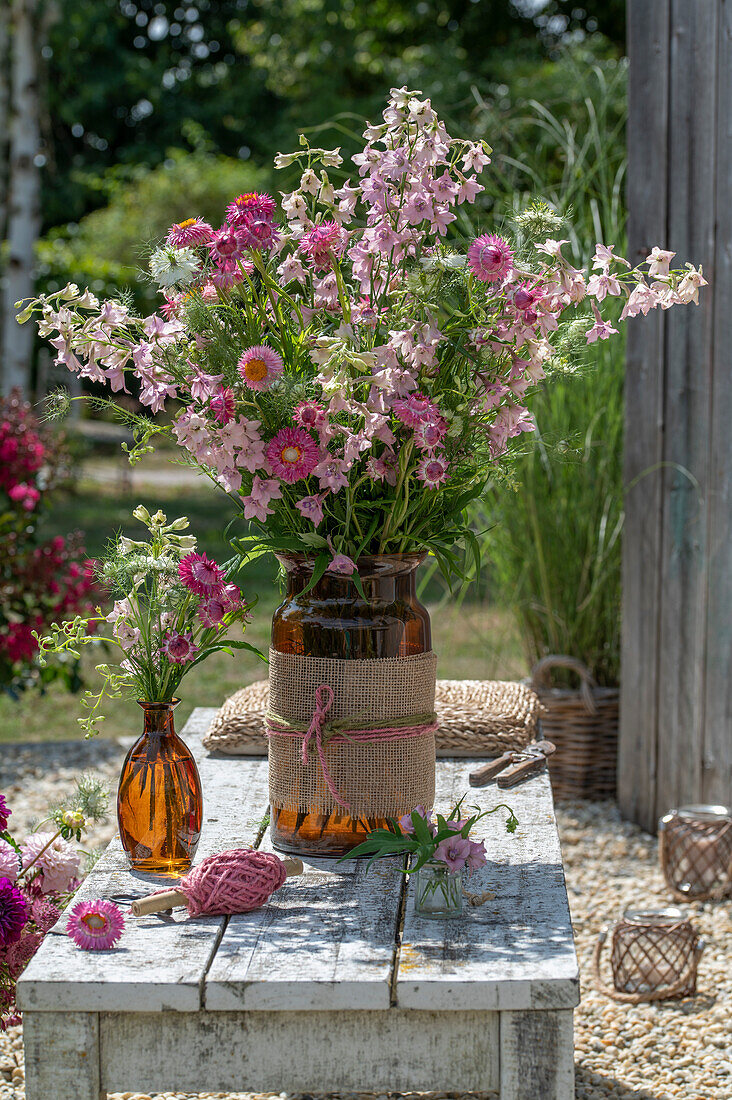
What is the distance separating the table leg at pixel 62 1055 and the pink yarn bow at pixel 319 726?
1.45ft

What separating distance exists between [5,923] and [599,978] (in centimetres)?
134

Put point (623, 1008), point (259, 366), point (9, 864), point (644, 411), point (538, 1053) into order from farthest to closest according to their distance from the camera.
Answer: point (644, 411) → point (623, 1008) → point (9, 864) → point (259, 366) → point (538, 1053)

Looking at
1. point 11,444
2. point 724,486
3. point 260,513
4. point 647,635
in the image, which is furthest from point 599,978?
point 11,444

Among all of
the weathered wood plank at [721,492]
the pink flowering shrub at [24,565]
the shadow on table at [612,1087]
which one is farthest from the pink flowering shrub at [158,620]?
→ the pink flowering shrub at [24,565]

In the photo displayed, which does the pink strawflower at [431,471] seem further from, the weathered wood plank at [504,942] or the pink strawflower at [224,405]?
the weathered wood plank at [504,942]

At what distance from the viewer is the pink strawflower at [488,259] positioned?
1.42m

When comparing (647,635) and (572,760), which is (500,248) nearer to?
(647,635)

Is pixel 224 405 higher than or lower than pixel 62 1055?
higher

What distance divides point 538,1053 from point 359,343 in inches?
32.5

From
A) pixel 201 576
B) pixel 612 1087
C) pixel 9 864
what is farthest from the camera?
pixel 612 1087

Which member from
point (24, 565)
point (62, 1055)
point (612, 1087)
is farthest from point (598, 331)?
point (24, 565)

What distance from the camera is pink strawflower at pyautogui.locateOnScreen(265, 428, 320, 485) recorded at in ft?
4.69

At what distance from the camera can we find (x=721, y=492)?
3047 millimetres

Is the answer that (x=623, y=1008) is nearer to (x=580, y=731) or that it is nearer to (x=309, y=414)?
(x=580, y=731)
